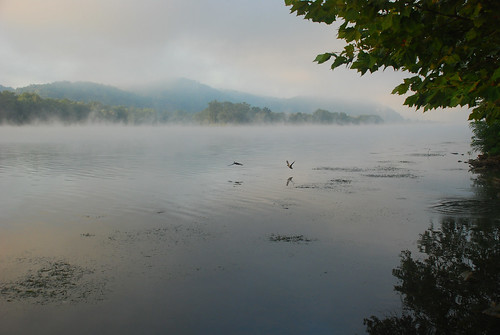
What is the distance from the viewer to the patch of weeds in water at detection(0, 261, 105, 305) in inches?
455

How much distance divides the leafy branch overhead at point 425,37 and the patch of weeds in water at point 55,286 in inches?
376

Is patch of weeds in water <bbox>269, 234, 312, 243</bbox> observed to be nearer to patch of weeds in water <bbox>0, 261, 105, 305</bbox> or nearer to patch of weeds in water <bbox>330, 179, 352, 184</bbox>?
patch of weeds in water <bbox>0, 261, 105, 305</bbox>

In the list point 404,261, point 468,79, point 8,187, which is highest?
point 468,79

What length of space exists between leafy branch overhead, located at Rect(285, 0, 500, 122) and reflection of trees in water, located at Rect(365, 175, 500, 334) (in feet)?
18.3

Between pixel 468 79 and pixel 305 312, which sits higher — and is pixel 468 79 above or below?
above

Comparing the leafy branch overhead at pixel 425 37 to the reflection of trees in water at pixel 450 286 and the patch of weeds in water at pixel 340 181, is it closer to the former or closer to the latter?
the reflection of trees in water at pixel 450 286

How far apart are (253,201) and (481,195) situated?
15.6 metres

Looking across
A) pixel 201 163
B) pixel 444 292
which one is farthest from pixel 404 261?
pixel 201 163

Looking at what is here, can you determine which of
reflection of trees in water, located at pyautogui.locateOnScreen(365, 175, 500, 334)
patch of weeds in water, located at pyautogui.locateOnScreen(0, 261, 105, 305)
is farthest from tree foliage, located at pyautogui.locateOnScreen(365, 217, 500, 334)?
patch of weeds in water, located at pyautogui.locateOnScreen(0, 261, 105, 305)

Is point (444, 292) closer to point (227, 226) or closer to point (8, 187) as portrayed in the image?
point (227, 226)

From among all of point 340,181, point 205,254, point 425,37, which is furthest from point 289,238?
point 340,181

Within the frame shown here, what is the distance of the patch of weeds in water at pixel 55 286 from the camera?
11558 millimetres

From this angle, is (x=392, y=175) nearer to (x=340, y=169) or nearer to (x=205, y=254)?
(x=340, y=169)

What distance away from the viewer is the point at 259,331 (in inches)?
394
